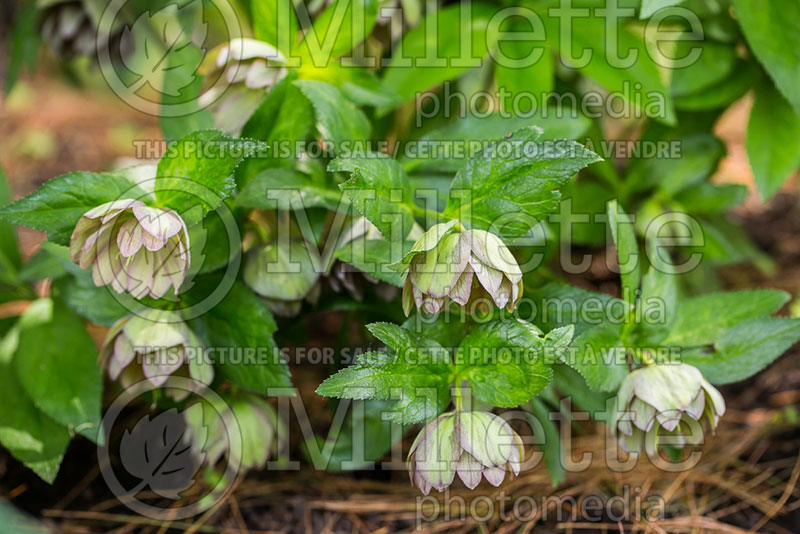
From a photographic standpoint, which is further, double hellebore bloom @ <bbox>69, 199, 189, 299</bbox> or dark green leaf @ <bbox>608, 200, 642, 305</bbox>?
dark green leaf @ <bbox>608, 200, 642, 305</bbox>

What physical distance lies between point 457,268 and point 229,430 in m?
0.41

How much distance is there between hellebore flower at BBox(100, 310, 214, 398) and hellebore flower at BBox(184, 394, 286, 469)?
0.26ft

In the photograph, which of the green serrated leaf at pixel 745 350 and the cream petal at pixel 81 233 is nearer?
the cream petal at pixel 81 233

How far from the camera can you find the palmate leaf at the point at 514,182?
→ 0.73m

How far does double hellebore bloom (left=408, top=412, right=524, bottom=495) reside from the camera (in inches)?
27.7

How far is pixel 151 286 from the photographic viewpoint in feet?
2.44

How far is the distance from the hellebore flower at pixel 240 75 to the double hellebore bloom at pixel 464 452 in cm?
48

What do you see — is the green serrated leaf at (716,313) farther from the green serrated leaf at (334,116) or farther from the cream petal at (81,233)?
the cream petal at (81,233)

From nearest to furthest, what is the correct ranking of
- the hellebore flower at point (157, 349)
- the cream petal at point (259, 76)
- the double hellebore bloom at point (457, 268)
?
the double hellebore bloom at point (457, 268), the hellebore flower at point (157, 349), the cream petal at point (259, 76)

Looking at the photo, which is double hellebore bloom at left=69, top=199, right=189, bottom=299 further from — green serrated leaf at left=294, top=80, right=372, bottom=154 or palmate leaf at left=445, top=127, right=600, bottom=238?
palmate leaf at left=445, top=127, right=600, bottom=238

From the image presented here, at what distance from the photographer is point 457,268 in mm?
686

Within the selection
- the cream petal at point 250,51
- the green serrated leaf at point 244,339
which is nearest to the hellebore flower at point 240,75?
the cream petal at point 250,51

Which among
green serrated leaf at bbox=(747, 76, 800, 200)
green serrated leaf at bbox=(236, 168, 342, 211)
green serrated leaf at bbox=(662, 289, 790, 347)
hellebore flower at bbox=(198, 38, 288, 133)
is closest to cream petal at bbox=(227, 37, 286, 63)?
hellebore flower at bbox=(198, 38, 288, 133)

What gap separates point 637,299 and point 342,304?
36 cm
